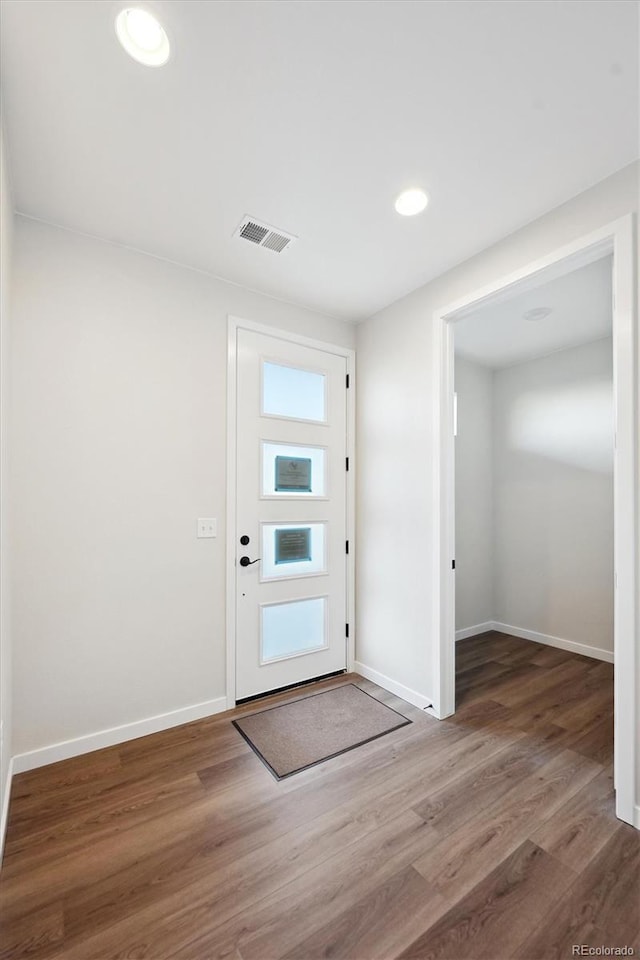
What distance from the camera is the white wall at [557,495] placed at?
3.61 metres

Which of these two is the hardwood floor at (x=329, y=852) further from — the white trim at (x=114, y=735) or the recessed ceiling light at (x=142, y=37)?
the recessed ceiling light at (x=142, y=37)

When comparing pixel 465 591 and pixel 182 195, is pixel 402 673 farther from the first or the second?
pixel 182 195

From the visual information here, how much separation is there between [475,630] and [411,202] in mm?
3912

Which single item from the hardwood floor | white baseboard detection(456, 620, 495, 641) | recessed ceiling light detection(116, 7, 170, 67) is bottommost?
white baseboard detection(456, 620, 495, 641)

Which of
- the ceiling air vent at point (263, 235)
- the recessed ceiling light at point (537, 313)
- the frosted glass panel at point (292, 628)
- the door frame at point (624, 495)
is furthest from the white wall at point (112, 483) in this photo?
the recessed ceiling light at point (537, 313)

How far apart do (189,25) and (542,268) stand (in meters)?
1.81

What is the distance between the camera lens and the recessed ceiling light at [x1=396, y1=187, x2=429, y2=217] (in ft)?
6.55

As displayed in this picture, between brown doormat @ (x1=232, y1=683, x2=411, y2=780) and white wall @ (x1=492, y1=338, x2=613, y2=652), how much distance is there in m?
2.18

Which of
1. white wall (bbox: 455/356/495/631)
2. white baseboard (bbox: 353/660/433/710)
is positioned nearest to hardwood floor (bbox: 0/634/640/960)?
white baseboard (bbox: 353/660/433/710)

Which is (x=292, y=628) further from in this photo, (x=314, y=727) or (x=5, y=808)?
(x=5, y=808)

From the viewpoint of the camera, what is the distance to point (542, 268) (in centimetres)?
212

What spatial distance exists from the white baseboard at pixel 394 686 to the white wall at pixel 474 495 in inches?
54.3

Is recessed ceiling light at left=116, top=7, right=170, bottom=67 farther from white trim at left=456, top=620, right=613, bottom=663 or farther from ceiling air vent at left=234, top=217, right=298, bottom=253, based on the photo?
white trim at left=456, top=620, right=613, bottom=663

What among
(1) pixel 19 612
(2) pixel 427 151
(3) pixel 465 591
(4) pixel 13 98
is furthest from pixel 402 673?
(4) pixel 13 98
